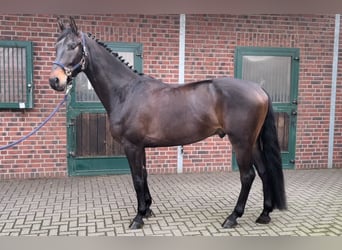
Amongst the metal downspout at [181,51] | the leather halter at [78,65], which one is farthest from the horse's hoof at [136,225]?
the metal downspout at [181,51]

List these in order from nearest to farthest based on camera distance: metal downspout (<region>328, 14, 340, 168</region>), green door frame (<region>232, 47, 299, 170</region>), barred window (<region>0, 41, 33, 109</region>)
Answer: barred window (<region>0, 41, 33, 109</region>) < green door frame (<region>232, 47, 299, 170</region>) < metal downspout (<region>328, 14, 340, 168</region>)

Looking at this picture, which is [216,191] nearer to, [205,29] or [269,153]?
[269,153]

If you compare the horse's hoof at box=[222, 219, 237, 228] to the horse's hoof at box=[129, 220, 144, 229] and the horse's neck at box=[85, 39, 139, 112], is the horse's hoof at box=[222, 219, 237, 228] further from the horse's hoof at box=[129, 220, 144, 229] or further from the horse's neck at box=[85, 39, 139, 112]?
the horse's neck at box=[85, 39, 139, 112]

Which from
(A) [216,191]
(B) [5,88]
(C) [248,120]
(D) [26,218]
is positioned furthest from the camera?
(B) [5,88]

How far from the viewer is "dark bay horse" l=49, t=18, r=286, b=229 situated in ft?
11.1

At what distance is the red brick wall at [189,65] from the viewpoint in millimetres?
5293

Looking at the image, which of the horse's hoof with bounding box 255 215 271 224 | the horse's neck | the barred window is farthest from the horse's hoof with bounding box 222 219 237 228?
the barred window

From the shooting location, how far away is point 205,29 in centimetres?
578

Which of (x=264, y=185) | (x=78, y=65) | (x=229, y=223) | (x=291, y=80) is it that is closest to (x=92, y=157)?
(x=78, y=65)

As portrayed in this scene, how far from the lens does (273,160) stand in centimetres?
353

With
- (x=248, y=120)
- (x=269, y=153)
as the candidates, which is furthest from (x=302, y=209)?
(x=248, y=120)

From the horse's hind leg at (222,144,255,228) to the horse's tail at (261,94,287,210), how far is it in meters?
0.23

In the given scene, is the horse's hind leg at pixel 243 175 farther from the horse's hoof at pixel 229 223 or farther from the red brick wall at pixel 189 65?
the red brick wall at pixel 189 65

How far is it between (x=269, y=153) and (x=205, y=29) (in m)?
3.03
